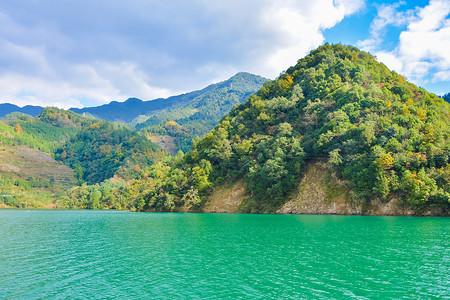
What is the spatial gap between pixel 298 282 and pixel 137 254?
1710 cm

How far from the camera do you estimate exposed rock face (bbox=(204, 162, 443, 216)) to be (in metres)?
68.9

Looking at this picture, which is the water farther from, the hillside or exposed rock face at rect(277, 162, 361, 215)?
exposed rock face at rect(277, 162, 361, 215)

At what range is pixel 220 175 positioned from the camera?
104m

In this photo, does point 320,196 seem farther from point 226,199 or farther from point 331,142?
point 226,199

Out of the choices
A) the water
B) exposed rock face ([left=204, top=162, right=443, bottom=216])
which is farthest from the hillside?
the water

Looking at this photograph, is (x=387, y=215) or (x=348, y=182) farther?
(x=348, y=182)

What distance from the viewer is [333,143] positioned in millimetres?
80375

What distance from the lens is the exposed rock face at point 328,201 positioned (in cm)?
6888

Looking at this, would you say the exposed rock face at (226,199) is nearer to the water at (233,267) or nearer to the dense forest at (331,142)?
the dense forest at (331,142)

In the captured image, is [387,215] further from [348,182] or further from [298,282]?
[298,282]

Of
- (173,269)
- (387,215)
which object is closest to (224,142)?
(387,215)

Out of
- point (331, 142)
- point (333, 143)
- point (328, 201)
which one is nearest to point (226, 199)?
point (328, 201)

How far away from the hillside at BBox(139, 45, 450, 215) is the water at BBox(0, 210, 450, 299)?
31.2 meters

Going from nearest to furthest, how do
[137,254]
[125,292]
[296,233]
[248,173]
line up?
[125,292] → [137,254] → [296,233] → [248,173]
